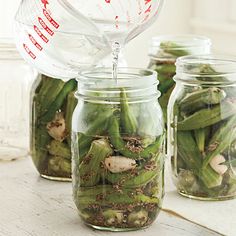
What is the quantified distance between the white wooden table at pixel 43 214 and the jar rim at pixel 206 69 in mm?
217

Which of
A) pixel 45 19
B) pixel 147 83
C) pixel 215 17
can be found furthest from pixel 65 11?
pixel 215 17

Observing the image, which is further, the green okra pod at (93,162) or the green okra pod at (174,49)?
the green okra pod at (174,49)

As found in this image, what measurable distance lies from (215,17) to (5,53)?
829 millimetres

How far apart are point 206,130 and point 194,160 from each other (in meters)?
0.05

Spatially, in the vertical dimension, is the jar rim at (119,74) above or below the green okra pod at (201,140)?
above

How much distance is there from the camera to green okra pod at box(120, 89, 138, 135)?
1021mm

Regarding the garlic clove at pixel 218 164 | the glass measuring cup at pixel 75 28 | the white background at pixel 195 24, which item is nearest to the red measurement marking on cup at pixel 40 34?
the glass measuring cup at pixel 75 28

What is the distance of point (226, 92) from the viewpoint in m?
1.16

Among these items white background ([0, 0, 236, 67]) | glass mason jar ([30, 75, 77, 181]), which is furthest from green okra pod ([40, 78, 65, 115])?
white background ([0, 0, 236, 67])

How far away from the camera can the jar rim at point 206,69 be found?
1154 millimetres

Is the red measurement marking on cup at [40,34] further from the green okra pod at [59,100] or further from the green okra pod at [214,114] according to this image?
the green okra pod at [214,114]

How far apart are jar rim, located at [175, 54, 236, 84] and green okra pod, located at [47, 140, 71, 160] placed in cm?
22

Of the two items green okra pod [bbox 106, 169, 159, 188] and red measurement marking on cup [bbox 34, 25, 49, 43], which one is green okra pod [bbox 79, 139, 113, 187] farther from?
red measurement marking on cup [bbox 34, 25, 49, 43]

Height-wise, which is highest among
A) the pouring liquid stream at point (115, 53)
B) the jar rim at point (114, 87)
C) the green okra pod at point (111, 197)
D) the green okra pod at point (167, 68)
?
the pouring liquid stream at point (115, 53)
